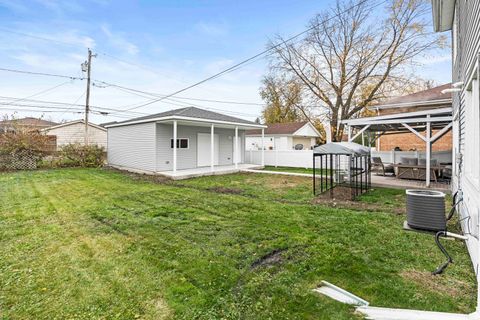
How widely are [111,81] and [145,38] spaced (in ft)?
20.3

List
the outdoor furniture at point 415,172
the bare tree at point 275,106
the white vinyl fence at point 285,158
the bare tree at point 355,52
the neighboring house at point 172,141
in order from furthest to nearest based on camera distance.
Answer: the bare tree at point 275,106
the bare tree at point 355,52
the white vinyl fence at point 285,158
the neighboring house at point 172,141
the outdoor furniture at point 415,172

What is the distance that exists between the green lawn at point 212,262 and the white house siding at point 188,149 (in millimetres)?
6797

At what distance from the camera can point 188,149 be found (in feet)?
45.5

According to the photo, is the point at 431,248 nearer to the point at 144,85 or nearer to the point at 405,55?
the point at 405,55

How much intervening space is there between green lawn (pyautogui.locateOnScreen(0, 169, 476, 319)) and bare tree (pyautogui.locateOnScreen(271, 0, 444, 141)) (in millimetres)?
15019

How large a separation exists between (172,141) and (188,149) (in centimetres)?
102

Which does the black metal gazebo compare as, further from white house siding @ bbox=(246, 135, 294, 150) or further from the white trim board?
white house siding @ bbox=(246, 135, 294, 150)

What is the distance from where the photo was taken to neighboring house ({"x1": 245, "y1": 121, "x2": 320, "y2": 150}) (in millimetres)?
23188

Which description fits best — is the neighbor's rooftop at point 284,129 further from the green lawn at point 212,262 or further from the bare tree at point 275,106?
the green lawn at point 212,262

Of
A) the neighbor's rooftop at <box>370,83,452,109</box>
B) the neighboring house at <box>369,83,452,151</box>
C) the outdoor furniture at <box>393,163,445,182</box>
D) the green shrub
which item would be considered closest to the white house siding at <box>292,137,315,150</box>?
the neighboring house at <box>369,83,452,151</box>

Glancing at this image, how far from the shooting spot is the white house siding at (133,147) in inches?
501

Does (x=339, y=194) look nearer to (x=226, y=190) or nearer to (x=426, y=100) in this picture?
(x=226, y=190)

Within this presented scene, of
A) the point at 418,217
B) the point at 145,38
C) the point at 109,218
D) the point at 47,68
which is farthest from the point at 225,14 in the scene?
the point at 47,68

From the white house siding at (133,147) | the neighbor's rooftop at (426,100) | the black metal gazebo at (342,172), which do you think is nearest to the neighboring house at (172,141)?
the white house siding at (133,147)
